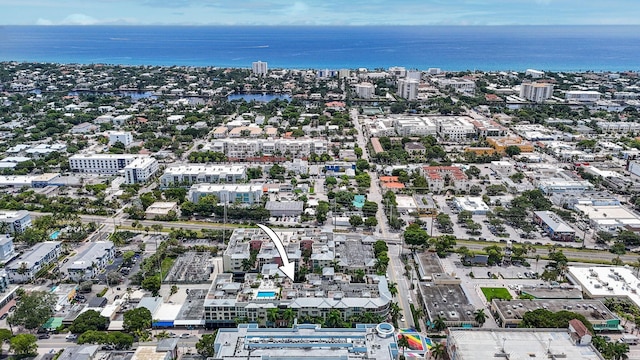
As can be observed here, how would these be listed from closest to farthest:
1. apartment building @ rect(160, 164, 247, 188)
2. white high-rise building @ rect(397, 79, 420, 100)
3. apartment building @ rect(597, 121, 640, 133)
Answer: apartment building @ rect(160, 164, 247, 188)
apartment building @ rect(597, 121, 640, 133)
white high-rise building @ rect(397, 79, 420, 100)

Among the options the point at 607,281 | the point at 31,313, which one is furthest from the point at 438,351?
the point at 31,313

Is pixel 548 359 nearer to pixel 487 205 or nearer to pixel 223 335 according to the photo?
pixel 223 335

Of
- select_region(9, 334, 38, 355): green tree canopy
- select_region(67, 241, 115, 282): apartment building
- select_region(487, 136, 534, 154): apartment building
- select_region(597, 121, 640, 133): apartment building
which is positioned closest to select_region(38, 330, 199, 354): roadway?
select_region(9, 334, 38, 355): green tree canopy

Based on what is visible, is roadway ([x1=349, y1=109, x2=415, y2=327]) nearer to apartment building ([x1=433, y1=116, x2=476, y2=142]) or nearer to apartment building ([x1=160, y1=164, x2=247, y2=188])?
apartment building ([x1=160, y1=164, x2=247, y2=188])

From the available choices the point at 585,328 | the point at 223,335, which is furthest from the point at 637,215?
the point at 223,335

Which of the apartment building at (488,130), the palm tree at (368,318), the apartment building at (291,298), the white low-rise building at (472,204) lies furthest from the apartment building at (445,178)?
the palm tree at (368,318)

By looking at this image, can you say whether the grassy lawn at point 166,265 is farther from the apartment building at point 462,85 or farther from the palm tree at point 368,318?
the apartment building at point 462,85
